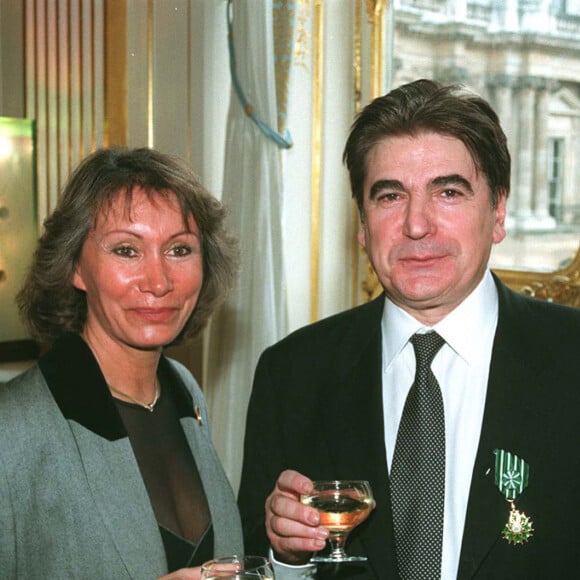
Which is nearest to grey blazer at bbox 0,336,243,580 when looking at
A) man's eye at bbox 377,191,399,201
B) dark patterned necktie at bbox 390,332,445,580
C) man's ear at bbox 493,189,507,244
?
dark patterned necktie at bbox 390,332,445,580

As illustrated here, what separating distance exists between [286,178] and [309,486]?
12.2 ft

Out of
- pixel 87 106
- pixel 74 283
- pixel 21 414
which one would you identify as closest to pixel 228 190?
pixel 87 106

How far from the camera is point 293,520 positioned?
1937 mm

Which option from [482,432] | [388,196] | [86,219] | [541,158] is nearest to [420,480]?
[482,432]

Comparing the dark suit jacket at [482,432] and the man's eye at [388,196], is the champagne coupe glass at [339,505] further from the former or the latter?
the man's eye at [388,196]

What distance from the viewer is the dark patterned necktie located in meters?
2.00

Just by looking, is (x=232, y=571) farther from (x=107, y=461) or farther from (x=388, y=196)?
(x=388, y=196)

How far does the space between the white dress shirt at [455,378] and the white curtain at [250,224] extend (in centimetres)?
271

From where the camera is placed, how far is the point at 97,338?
2221 millimetres

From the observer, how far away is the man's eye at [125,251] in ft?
6.99

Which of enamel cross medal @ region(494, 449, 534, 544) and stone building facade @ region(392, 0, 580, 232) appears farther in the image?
stone building facade @ region(392, 0, 580, 232)

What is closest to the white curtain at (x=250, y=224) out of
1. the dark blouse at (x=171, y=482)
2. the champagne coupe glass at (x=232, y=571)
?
the dark blouse at (x=171, y=482)

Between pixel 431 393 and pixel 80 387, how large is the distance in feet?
2.45

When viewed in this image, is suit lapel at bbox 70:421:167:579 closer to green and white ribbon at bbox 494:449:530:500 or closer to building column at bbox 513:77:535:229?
green and white ribbon at bbox 494:449:530:500
